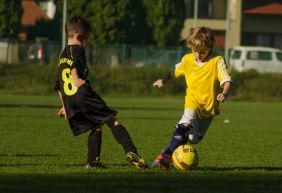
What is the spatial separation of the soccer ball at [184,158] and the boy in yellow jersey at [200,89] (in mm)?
140

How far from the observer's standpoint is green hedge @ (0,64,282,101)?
42.4 meters

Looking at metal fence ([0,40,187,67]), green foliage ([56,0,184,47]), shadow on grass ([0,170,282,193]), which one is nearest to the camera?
shadow on grass ([0,170,282,193])

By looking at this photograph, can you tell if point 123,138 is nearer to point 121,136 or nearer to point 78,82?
point 121,136

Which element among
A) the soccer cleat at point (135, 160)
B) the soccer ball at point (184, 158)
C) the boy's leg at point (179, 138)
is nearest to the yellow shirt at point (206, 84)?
the boy's leg at point (179, 138)

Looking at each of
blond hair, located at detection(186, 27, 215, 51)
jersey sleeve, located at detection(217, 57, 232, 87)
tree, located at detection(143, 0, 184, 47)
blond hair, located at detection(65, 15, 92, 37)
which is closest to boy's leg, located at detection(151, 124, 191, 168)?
jersey sleeve, located at detection(217, 57, 232, 87)

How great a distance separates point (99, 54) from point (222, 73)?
4001 centimetres

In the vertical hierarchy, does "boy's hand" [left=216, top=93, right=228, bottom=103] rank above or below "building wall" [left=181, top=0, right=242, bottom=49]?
below

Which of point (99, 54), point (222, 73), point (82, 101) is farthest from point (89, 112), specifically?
point (99, 54)

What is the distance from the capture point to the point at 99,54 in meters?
51.1

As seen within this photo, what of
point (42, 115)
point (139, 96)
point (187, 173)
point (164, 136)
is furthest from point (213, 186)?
point (139, 96)

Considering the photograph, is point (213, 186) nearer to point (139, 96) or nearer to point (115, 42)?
point (139, 96)

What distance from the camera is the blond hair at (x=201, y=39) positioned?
11180 millimetres

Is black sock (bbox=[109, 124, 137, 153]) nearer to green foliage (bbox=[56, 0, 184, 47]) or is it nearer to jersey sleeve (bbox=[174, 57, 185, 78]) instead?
jersey sleeve (bbox=[174, 57, 185, 78])

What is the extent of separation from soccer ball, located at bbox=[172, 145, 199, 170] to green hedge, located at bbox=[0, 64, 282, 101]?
30.8m
